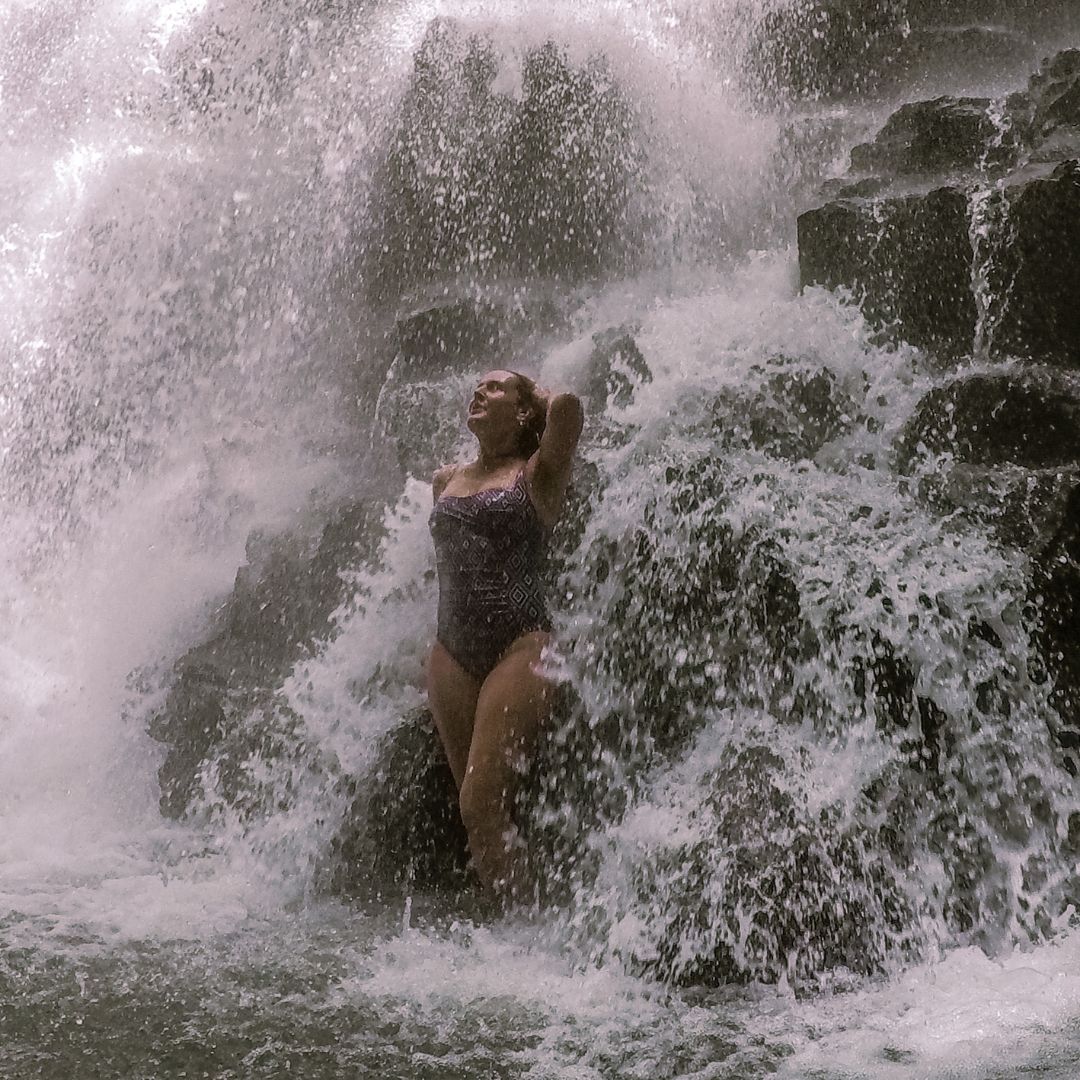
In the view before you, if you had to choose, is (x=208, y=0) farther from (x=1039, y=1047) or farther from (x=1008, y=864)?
(x=1039, y=1047)

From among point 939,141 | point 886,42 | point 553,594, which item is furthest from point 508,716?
point 886,42

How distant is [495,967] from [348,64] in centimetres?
746

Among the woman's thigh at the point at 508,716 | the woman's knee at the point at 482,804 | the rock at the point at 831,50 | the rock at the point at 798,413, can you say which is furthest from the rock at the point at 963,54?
the woman's knee at the point at 482,804

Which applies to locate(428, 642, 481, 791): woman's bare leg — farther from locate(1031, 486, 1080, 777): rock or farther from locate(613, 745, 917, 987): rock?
locate(1031, 486, 1080, 777): rock

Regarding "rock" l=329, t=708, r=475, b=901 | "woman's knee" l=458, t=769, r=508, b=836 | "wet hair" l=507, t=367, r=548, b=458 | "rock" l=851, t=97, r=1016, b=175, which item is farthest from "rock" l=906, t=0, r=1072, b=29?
"woman's knee" l=458, t=769, r=508, b=836

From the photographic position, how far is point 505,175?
7785mm

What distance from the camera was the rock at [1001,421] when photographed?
4.28m

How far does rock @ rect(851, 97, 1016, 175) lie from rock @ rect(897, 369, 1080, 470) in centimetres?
191

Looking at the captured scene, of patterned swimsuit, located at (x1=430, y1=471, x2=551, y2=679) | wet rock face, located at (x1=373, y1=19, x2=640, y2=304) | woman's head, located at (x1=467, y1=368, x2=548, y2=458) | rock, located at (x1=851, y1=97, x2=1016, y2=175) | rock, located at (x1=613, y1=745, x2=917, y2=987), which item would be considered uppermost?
wet rock face, located at (x1=373, y1=19, x2=640, y2=304)

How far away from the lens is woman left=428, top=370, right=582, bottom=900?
3607 mm

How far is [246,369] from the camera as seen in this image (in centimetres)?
771

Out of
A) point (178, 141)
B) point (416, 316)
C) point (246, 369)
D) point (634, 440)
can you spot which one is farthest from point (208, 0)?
point (634, 440)

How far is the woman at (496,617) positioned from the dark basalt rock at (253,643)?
159 cm

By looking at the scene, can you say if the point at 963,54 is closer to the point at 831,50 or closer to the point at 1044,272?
the point at 831,50
